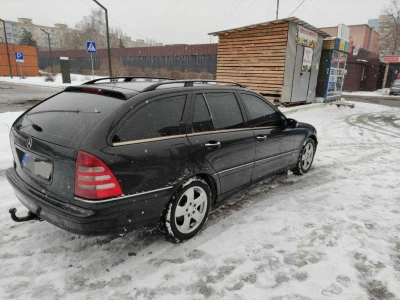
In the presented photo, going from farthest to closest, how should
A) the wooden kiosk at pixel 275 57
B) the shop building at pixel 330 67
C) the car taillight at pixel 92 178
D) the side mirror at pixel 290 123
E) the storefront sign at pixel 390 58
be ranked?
the storefront sign at pixel 390 58 → the shop building at pixel 330 67 → the wooden kiosk at pixel 275 57 → the side mirror at pixel 290 123 → the car taillight at pixel 92 178

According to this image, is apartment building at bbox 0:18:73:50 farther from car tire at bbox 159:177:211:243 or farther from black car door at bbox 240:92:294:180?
car tire at bbox 159:177:211:243

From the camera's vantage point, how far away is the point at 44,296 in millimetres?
2109

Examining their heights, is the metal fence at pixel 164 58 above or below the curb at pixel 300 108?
above

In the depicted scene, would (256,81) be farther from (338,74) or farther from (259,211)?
(259,211)

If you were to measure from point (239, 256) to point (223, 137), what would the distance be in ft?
4.13

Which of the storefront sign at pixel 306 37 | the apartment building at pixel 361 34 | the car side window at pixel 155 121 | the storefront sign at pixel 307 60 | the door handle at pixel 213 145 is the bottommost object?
the door handle at pixel 213 145

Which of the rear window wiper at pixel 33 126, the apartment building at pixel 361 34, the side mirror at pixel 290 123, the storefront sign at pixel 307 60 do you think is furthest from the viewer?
the apartment building at pixel 361 34

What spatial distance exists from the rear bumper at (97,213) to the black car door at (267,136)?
5.32 ft

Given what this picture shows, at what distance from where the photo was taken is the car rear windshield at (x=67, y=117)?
2274mm

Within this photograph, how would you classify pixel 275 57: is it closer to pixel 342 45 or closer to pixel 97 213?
pixel 342 45

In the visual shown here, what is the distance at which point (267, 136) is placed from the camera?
A: 3.73 m

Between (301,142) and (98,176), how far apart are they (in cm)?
347

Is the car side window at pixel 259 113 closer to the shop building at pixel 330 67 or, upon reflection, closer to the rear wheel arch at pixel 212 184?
the rear wheel arch at pixel 212 184

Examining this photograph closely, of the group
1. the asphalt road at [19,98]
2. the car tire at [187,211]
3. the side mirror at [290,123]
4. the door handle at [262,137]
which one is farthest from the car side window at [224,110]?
the asphalt road at [19,98]
